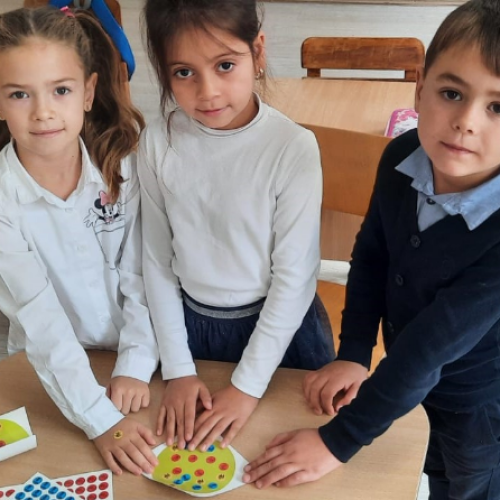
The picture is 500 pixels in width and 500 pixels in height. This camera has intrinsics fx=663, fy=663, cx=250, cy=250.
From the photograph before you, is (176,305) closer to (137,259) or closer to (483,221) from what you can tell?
(137,259)

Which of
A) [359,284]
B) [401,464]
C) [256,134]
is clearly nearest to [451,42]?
[256,134]

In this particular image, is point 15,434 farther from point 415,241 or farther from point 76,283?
point 415,241

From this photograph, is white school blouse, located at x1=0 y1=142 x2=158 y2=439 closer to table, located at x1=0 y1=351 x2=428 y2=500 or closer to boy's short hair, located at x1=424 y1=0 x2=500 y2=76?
table, located at x1=0 y1=351 x2=428 y2=500

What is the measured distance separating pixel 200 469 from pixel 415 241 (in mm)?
450

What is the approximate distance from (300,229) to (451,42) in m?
0.37

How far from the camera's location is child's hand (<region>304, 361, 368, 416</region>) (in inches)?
39.8

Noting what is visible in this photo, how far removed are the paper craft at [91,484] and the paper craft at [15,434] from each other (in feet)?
0.25

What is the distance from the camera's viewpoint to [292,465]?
90 cm

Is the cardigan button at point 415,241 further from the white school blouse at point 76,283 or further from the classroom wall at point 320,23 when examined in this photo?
the classroom wall at point 320,23

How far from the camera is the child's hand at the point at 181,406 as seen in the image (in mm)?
988

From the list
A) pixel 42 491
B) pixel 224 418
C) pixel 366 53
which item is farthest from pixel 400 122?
pixel 42 491

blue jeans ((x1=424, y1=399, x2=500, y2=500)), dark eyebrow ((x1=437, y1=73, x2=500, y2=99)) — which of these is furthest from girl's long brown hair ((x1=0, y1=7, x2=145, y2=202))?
blue jeans ((x1=424, y1=399, x2=500, y2=500))

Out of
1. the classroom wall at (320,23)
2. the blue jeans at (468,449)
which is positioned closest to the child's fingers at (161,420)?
the blue jeans at (468,449)

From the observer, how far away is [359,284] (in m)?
1.15
